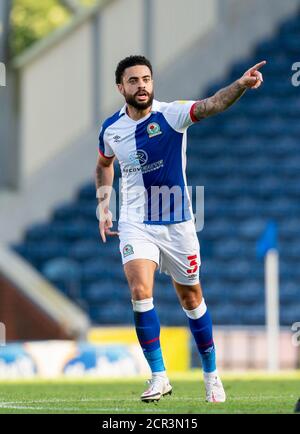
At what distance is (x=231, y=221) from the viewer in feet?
65.4

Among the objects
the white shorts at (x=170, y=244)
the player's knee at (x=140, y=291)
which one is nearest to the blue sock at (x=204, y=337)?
the white shorts at (x=170, y=244)

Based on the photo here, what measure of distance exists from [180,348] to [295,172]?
4.91 m

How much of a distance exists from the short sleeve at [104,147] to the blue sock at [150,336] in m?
0.99

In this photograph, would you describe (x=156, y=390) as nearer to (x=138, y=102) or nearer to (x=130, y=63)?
(x=138, y=102)

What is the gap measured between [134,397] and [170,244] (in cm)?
104

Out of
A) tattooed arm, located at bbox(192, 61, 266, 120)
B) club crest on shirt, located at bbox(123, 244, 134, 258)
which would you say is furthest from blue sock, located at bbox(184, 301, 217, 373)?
tattooed arm, located at bbox(192, 61, 266, 120)

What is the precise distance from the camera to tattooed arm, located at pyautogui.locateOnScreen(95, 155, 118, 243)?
8.57m

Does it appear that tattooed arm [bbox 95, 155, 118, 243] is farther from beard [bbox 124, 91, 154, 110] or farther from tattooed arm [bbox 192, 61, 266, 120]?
tattooed arm [bbox 192, 61, 266, 120]

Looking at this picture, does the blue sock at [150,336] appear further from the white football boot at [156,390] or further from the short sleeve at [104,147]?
the short sleeve at [104,147]

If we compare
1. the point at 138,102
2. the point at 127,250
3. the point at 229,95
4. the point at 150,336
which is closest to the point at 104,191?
the point at 127,250

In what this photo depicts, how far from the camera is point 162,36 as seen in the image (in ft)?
70.4

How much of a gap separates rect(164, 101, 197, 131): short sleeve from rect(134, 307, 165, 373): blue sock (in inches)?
40.6

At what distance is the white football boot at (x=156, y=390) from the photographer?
807 centimetres
